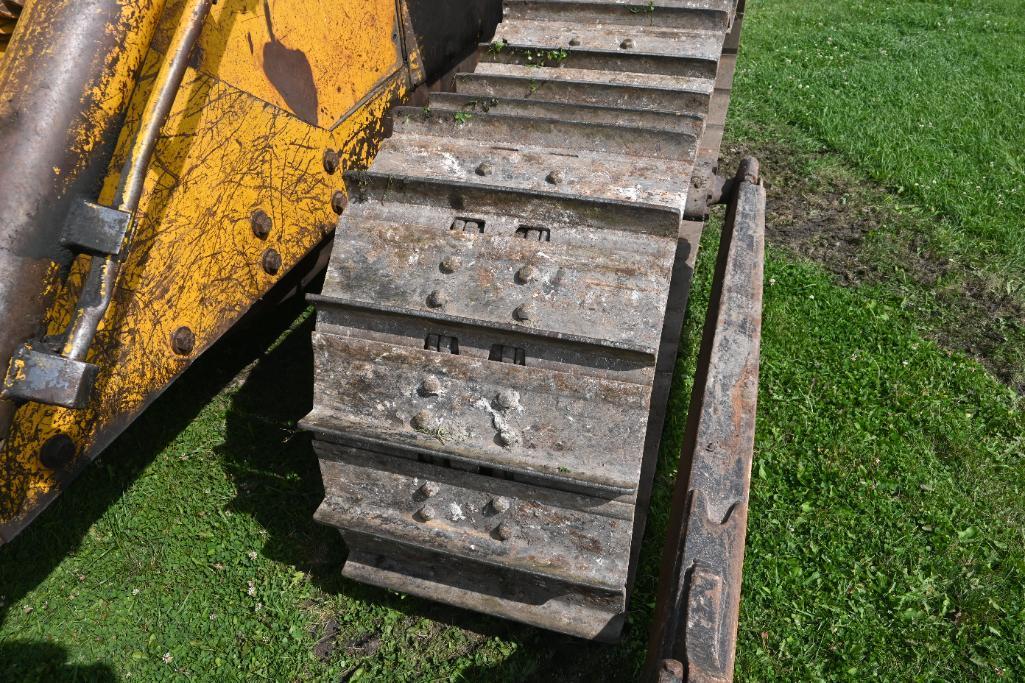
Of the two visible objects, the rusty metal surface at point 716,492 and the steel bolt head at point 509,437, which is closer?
the rusty metal surface at point 716,492

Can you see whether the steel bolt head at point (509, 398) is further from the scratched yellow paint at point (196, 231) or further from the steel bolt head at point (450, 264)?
the scratched yellow paint at point (196, 231)

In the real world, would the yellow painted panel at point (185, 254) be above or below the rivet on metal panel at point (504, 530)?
above

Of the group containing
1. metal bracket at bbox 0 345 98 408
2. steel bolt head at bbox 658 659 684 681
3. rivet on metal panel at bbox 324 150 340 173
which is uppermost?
rivet on metal panel at bbox 324 150 340 173

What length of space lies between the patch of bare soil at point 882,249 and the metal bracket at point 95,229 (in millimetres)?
3786

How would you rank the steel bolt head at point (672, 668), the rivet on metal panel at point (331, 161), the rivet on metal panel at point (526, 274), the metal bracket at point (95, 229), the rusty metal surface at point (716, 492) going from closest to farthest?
the steel bolt head at point (672, 668) < the rusty metal surface at point (716, 492) < the metal bracket at point (95, 229) < the rivet on metal panel at point (526, 274) < the rivet on metal panel at point (331, 161)

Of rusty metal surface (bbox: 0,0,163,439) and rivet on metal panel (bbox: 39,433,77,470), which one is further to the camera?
rivet on metal panel (bbox: 39,433,77,470)

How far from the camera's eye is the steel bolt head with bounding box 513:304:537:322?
206 cm

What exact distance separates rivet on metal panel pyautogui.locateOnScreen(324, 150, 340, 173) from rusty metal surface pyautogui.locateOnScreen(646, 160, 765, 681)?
1.33 meters

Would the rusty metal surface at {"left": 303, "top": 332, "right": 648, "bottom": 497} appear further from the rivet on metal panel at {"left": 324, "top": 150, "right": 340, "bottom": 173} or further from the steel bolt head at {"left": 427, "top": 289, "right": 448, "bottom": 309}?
the rivet on metal panel at {"left": 324, "top": 150, "right": 340, "bottom": 173}

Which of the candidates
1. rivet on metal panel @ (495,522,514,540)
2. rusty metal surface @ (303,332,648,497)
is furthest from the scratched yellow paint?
rivet on metal panel @ (495,522,514,540)

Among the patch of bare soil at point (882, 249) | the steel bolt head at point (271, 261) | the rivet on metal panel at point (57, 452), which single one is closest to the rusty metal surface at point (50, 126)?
the rivet on metal panel at point (57, 452)

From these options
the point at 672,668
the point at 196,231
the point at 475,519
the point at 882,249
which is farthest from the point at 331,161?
the point at 882,249

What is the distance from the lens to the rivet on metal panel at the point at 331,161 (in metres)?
2.57

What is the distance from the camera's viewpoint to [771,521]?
3.07m
